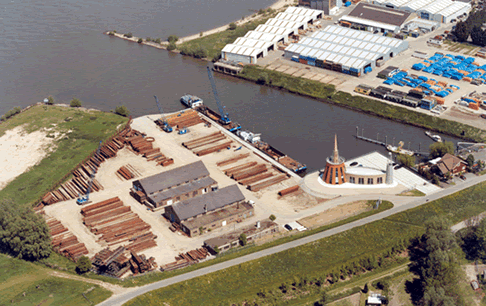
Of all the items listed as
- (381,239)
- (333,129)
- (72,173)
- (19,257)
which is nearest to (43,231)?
(19,257)

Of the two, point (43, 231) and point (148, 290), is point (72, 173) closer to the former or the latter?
point (43, 231)

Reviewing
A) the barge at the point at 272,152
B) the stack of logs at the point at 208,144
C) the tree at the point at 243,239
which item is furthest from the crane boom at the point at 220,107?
the tree at the point at 243,239

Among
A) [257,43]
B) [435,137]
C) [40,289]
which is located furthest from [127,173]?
[257,43]

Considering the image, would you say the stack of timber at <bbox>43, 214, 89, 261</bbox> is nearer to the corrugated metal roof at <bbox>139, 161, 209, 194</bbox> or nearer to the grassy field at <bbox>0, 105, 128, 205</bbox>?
the grassy field at <bbox>0, 105, 128, 205</bbox>

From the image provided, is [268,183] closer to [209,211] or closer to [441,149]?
[209,211]

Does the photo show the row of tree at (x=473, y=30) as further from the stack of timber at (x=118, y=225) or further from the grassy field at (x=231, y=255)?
the stack of timber at (x=118, y=225)
